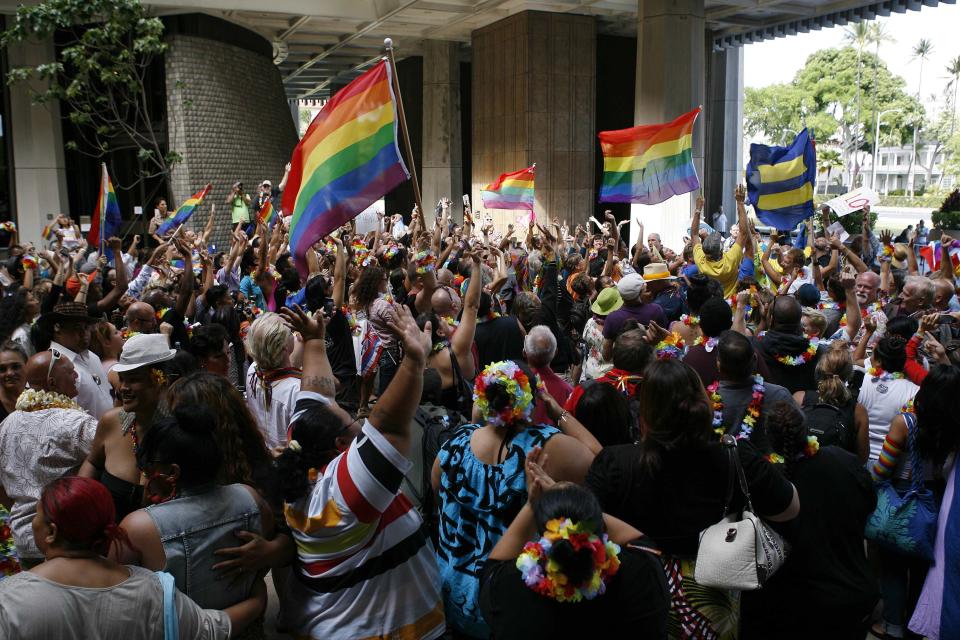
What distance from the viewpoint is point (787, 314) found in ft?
17.3

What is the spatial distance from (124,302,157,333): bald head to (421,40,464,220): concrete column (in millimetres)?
23920

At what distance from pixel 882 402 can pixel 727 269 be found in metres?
3.61

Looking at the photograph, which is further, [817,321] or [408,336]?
[817,321]

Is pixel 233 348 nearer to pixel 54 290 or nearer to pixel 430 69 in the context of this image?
pixel 54 290

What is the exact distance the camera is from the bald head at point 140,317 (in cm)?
574

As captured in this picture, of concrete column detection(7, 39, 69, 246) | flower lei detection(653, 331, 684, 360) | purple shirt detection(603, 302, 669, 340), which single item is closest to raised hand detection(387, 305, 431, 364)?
flower lei detection(653, 331, 684, 360)

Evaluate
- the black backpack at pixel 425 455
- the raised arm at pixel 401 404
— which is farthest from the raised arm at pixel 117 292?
the raised arm at pixel 401 404

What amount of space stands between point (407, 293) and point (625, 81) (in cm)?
2224

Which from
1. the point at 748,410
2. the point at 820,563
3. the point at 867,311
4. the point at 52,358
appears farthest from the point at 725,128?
the point at 52,358

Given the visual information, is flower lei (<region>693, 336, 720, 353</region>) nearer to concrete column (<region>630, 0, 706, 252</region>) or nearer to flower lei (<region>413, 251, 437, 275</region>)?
flower lei (<region>413, 251, 437, 275</region>)

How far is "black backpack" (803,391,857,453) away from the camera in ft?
13.8

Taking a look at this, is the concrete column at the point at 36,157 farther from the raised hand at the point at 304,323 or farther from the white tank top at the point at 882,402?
the white tank top at the point at 882,402

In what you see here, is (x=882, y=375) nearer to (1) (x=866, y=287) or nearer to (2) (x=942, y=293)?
(2) (x=942, y=293)

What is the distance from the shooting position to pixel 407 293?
8.15 m
